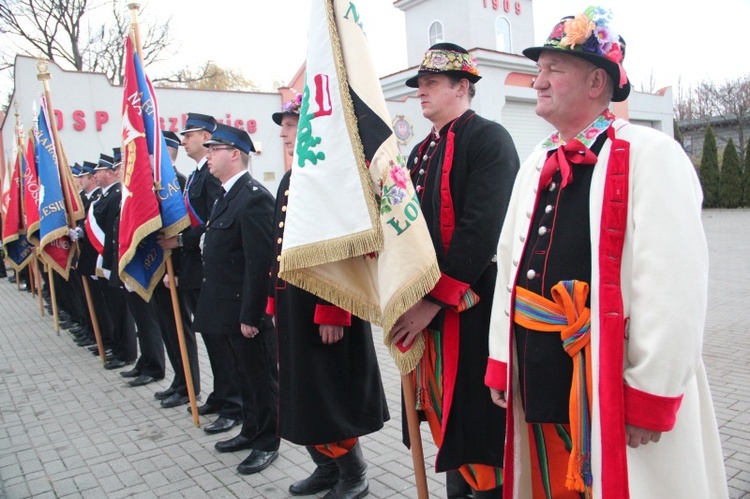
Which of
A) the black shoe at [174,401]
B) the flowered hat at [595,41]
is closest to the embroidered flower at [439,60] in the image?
the flowered hat at [595,41]

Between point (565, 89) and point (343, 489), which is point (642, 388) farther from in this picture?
point (343, 489)

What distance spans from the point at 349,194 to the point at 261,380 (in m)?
2.02

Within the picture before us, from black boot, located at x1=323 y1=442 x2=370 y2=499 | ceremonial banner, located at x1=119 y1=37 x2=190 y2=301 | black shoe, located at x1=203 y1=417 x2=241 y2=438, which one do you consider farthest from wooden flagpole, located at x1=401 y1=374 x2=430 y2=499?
ceremonial banner, located at x1=119 y1=37 x2=190 y2=301

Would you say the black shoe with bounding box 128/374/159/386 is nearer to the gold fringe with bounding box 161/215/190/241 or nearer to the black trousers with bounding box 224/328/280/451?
the gold fringe with bounding box 161/215/190/241

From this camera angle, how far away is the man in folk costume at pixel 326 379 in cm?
314

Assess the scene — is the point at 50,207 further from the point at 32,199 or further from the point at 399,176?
the point at 399,176

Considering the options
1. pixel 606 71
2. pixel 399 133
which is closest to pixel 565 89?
pixel 606 71

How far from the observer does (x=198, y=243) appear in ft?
16.0

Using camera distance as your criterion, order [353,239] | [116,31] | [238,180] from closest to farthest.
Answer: [353,239]
[238,180]
[116,31]

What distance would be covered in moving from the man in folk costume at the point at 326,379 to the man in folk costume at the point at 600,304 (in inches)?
44.6

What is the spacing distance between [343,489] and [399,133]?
1396 centimetres

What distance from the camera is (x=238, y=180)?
4.12m

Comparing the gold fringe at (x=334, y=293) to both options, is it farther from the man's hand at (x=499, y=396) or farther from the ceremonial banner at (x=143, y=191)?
the ceremonial banner at (x=143, y=191)

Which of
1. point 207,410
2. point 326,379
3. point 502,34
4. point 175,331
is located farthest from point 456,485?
point 502,34
